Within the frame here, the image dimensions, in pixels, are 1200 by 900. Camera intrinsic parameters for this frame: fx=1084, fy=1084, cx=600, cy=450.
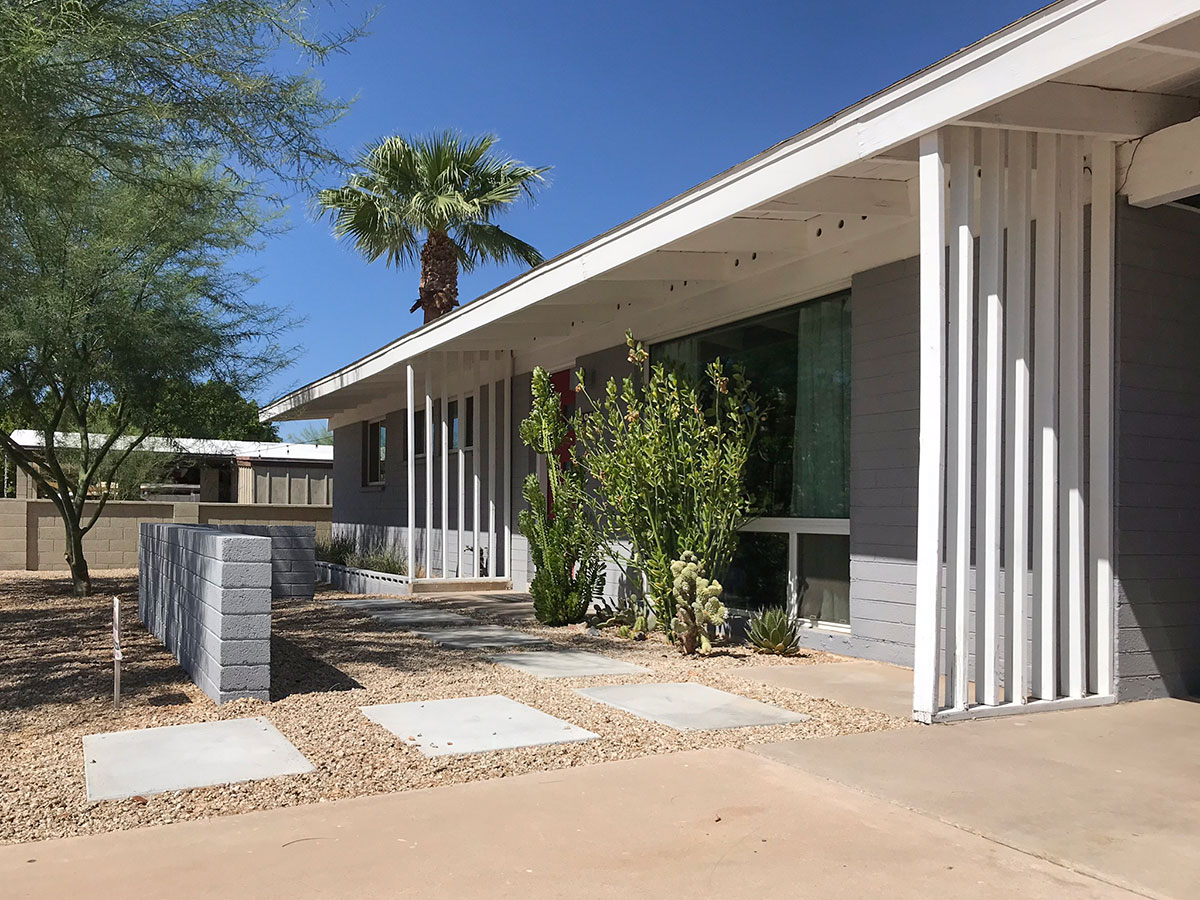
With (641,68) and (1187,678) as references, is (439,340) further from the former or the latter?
(641,68)

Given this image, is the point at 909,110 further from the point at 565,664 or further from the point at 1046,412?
the point at 565,664

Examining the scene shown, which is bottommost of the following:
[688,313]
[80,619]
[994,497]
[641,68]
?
[80,619]

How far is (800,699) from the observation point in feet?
21.8

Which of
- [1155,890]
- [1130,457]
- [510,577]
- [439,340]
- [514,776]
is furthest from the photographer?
[510,577]

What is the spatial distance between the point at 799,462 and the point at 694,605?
152 cm

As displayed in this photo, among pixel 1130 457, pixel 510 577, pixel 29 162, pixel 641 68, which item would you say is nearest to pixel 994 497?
pixel 1130 457

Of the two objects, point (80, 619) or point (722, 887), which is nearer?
point (722, 887)

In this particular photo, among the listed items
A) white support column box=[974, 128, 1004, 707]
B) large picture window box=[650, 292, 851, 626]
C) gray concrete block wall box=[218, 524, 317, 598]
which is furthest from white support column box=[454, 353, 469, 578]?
white support column box=[974, 128, 1004, 707]

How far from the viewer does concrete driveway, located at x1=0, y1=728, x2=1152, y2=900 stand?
3.56 metres

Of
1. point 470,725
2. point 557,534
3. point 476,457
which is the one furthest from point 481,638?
Answer: point 476,457

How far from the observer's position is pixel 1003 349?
6520 mm

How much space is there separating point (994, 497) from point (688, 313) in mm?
4861

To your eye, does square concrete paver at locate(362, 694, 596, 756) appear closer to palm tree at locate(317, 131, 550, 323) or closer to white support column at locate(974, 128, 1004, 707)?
white support column at locate(974, 128, 1004, 707)

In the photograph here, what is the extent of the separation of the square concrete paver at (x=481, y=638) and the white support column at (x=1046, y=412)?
426cm
